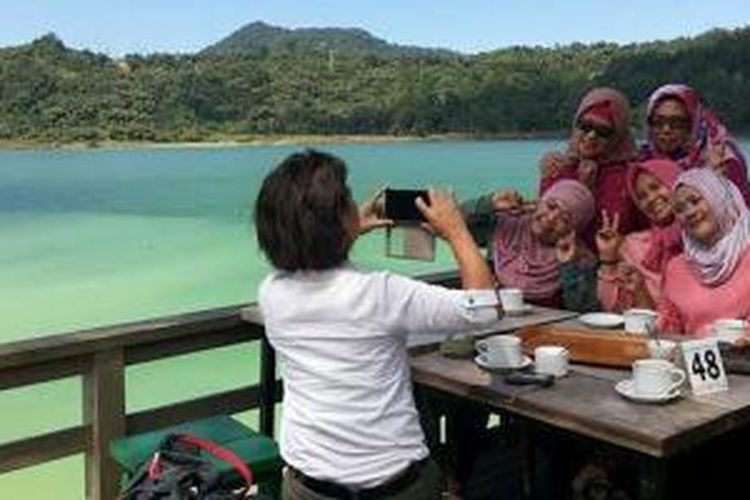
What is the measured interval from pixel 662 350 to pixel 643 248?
943mm

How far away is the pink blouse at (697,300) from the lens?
309 centimetres

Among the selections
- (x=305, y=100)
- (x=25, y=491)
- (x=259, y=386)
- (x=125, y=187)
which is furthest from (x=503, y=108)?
(x=259, y=386)

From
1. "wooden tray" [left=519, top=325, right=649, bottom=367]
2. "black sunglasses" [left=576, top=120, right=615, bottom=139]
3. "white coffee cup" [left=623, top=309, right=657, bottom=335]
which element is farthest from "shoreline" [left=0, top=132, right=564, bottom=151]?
"wooden tray" [left=519, top=325, right=649, bottom=367]

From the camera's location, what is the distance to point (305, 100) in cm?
5509

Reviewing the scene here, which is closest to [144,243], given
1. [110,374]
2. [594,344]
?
[110,374]

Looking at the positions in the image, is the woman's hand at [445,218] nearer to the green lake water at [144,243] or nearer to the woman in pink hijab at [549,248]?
the green lake water at [144,243]

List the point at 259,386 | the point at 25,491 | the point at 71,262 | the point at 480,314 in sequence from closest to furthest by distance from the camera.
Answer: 1. the point at 480,314
2. the point at 259,386
3. the point at 25,491
4. the point at 71,262

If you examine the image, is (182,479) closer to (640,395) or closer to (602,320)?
(640,395)

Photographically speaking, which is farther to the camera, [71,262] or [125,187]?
[125,187]

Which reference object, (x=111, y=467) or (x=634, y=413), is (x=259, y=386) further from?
(x=634, y=413)

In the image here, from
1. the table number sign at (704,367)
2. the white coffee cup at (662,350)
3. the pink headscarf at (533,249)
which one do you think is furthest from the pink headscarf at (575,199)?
the table number sign at (704,367)

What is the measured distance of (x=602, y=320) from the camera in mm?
3184

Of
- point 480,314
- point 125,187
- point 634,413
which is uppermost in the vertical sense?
point 480,314

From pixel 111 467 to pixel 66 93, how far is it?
5920 cm
